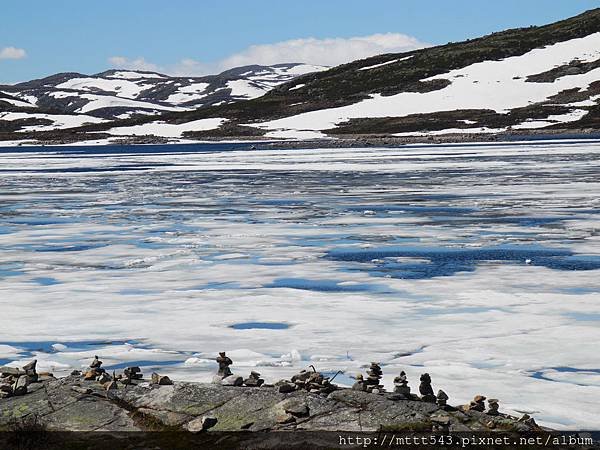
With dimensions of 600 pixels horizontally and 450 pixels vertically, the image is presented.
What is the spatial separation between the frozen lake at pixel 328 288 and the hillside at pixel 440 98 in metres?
82.8

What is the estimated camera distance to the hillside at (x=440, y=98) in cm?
12119

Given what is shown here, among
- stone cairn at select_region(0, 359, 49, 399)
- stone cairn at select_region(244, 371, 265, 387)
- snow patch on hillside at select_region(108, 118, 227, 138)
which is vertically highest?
snow patch on hillside at select_region(108, 118, 227, 138)

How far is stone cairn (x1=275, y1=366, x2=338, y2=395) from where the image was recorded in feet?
29.5

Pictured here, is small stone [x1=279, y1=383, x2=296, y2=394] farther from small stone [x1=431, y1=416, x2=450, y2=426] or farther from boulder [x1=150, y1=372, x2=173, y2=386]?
small stone [x1=431, y1=416, x2=450, y2=426]

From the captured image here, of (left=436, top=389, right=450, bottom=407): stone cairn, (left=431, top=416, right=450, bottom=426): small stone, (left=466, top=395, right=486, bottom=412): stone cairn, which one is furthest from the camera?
(left=436, top=389, right=450, bottom=407): stone cairn

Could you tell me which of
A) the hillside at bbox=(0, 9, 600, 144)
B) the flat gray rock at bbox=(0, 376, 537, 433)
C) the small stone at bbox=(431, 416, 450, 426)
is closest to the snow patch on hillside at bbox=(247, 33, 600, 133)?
the hillside at bbox=(0, 9, 600, 144)

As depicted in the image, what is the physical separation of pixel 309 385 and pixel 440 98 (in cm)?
13472

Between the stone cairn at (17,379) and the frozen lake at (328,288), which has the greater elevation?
the stone cairn at (17,379)

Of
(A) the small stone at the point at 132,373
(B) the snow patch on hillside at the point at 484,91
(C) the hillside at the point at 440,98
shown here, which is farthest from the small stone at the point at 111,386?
(B) the snow patch on hillside at the point at 484,91

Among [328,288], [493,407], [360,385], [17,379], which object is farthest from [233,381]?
[328,288]

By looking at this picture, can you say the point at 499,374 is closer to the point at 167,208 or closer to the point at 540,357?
the point at 540,357

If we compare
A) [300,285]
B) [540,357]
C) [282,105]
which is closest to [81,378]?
[540,357]

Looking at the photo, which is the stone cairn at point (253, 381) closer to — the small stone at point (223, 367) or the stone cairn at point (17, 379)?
the small stone at point (223, 367)

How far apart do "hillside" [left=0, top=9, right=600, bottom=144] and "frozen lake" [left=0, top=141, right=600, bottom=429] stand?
272 feet
